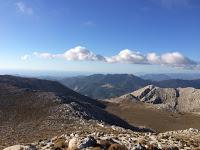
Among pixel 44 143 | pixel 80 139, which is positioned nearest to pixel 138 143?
pixel 80 139

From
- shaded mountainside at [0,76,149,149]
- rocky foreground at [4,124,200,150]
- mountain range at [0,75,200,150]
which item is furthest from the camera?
shaded mountainside at [0,76,149,149]

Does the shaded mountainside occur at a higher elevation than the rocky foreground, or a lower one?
lower

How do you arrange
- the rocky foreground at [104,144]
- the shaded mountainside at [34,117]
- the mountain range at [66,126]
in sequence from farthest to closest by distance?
the shaded mountainside at [34,117] → the mountain range at [66,126] → the rocky foreground at [104,144]

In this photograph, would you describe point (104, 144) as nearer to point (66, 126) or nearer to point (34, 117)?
point (66, 126)

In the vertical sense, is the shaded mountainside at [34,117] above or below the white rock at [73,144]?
below

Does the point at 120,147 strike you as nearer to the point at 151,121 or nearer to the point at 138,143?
the point at 138,143

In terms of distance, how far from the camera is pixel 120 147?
29797 mm

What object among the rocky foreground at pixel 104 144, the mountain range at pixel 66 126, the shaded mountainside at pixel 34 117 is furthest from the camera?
the shaded mountainside at pixel 34 117

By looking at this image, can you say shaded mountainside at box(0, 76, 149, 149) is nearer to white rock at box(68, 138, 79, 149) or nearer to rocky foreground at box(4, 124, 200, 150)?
rocky foreground at box(4, 124, 200, 150)

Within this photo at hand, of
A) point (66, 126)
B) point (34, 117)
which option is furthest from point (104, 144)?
point (34, 117)

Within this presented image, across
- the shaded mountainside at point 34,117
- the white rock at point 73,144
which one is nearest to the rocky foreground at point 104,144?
the white rock at point 73,144

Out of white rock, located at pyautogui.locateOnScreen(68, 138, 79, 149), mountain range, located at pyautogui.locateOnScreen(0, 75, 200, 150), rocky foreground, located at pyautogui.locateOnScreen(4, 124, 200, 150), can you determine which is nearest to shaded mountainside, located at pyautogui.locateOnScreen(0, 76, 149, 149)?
mountain range, located at pyautogui.locateOnScreen(0, 75, 200, 150)

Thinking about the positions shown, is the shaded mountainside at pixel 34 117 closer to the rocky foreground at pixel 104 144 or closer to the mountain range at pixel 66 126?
the mountain range at pixel 66 126

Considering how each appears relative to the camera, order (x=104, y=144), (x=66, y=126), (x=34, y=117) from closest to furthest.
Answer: (x=104, y=144) → (x=66, y=126) → (x=34, y=117)
